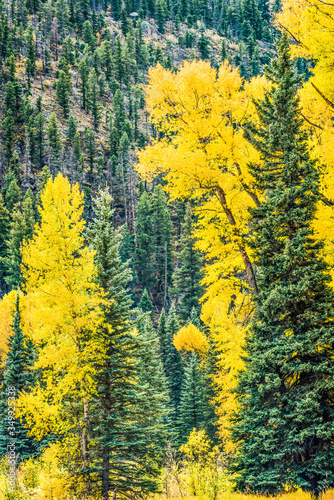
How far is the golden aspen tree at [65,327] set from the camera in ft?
38.7

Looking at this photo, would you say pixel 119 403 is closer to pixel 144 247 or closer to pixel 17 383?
pixel 17 383

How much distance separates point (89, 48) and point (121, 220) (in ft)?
205

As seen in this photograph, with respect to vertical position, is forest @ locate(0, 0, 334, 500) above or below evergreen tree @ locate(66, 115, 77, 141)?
below

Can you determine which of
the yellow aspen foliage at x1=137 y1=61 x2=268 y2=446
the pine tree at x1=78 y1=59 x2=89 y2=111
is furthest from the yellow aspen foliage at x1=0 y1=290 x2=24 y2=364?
the pine tree at x1=78 y1=59 x2=89 y2=111

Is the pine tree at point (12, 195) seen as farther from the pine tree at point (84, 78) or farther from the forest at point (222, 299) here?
the forest at point (222, 299)

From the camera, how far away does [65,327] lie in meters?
12.4

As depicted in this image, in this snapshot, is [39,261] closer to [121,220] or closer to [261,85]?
[261,85]

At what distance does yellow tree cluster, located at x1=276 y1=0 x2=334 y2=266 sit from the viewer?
8.27 meters

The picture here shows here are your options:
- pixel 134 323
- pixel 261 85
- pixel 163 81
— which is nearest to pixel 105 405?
pixel 134 323

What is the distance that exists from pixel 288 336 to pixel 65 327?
23.7 feet

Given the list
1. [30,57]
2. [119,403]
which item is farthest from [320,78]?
[30,57]

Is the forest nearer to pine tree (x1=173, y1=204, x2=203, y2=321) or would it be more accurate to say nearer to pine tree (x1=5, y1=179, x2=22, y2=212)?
pine tree (x1=173, y1=204, x2=203, y2=321)

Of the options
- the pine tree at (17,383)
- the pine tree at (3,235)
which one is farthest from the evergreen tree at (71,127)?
the pine tree at (17,383)

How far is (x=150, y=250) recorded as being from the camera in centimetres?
6875
